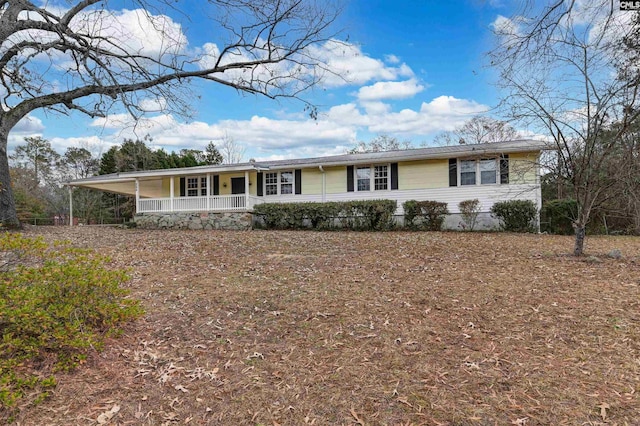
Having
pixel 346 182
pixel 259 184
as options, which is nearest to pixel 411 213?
pixel 346 182

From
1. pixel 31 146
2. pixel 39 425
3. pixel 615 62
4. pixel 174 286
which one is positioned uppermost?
pixel 31 146

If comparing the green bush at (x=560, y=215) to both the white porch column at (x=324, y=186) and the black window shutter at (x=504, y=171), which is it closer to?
the black window shutter at (x=504, y=171)

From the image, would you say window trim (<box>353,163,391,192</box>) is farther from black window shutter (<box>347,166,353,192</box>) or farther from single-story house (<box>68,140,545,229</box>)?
black window shutter (<box>347,166,353,192</box>)

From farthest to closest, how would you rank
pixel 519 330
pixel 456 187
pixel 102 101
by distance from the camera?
pixel 456 187 < pixel 102 101 < pixel 519 330

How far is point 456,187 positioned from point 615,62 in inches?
302

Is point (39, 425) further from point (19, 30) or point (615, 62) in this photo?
point (615, 62)

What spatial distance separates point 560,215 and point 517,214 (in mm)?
1740

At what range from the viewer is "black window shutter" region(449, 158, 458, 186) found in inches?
540

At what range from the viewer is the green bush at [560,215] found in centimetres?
1238

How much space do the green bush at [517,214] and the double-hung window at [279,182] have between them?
833 centimetres

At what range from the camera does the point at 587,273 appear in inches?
232

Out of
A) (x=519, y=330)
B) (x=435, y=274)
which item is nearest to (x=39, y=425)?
(x=519, y=330)

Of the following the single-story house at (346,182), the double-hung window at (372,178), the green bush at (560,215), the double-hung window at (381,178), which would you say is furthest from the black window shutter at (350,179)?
the green bush at (560,215)

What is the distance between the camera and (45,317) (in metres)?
2.94
